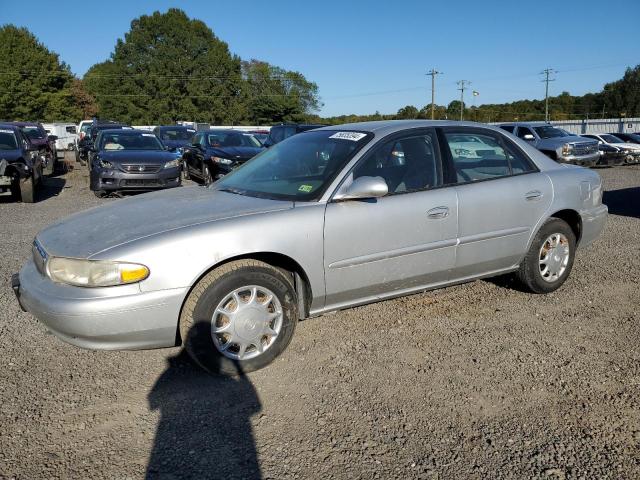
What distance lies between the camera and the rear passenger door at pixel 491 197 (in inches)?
163

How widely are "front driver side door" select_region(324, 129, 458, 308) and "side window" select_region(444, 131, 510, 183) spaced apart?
7.5 inches

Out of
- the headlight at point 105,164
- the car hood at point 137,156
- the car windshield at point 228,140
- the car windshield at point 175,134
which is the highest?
the car windshield at point 175,134

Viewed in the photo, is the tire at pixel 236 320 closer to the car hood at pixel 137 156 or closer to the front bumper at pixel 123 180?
the front bumper at pixel 123 180

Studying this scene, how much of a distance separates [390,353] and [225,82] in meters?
73.8

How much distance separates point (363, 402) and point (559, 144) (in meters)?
17.5

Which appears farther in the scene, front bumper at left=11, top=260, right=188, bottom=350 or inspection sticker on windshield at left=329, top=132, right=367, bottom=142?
inspection sticker on windshield at left=329, top=132, right=367, bottom=142

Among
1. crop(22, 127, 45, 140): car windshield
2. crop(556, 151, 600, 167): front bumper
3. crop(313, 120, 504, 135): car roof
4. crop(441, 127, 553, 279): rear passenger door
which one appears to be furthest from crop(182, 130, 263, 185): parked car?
crop(556, 151, 600, 167): front bumper

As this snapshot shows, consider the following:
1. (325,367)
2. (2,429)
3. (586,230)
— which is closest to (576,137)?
(586,230)

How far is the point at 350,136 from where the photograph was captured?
411 cm

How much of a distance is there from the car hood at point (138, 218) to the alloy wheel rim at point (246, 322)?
51cm

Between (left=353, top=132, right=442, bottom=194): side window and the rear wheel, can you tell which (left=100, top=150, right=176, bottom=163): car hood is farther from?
(left=353, top=132, right=442, bottom=194): side window

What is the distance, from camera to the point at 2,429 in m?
2.77

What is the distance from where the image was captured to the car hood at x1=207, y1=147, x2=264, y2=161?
12586mm

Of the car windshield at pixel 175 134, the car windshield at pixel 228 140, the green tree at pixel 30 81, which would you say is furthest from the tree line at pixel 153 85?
the car windshield at pixel 228 140
